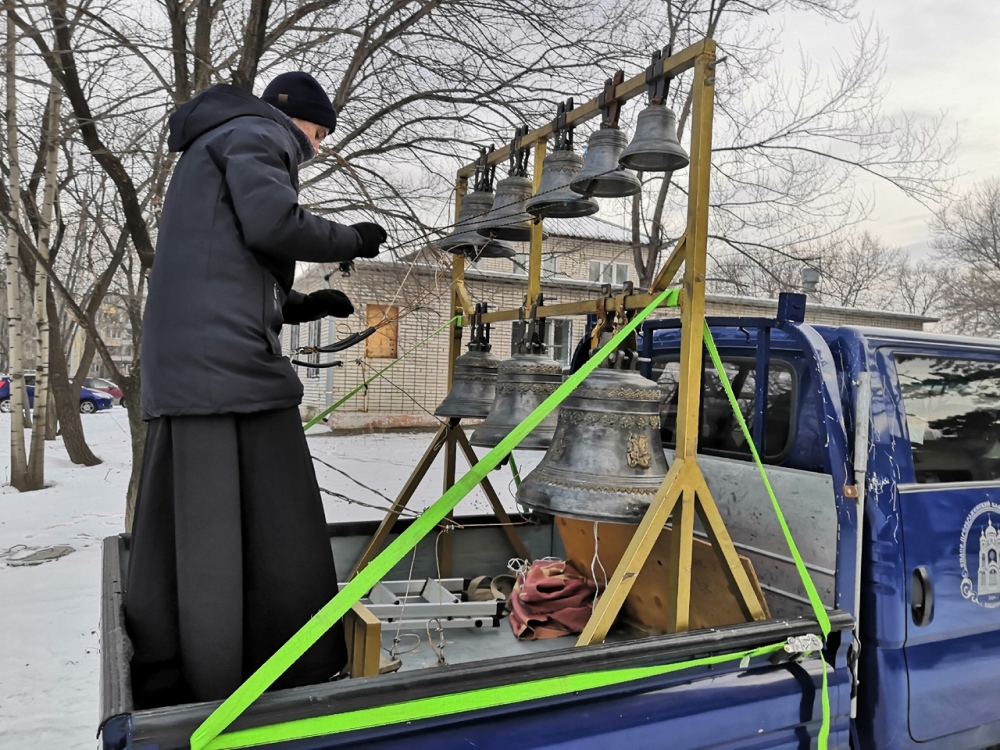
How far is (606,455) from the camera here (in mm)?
2496

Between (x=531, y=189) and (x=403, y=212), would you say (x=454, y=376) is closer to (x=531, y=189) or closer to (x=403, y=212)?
(x=531, y=189)

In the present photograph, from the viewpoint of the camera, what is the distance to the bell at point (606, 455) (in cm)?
241

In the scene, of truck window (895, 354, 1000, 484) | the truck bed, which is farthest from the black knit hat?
truck window (895, 354, 1000, 484)

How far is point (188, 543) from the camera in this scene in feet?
6.37

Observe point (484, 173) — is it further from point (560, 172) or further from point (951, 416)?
point (951, 416)

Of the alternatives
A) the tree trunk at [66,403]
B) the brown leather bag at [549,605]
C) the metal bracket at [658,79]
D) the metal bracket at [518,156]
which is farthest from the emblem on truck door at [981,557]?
the tree trunk at [66,403]

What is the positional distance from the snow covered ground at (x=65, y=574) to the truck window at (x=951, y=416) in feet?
11.5

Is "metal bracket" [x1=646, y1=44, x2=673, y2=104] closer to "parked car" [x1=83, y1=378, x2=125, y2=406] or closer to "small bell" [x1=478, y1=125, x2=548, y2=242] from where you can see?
"small bell" [x1=478, y1=125, x2=548, y2=242]

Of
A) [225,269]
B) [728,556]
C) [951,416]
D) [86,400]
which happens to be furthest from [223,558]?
[86,400]

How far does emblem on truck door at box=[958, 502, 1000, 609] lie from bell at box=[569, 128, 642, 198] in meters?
1.76

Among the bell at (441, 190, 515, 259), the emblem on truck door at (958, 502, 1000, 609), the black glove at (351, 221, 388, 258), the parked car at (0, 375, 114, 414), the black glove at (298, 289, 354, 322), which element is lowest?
the parked car at (0, 375, 114, 414)

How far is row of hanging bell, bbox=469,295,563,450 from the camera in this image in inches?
126

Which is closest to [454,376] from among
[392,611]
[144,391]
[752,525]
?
[392,611]

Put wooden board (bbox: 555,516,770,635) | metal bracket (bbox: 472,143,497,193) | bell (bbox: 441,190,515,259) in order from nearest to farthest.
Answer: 1. wooden board (bbox: 555,516,770,635)
2. bell (bbox: 441,190,515,259)
3. metal bracket (bbox: 472,143,497,193)
